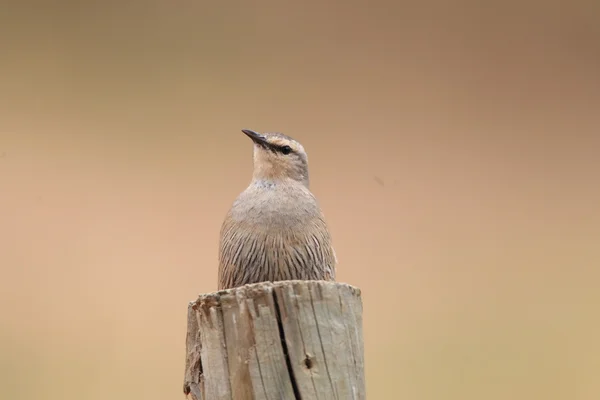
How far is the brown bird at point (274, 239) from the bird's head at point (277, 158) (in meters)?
0.07

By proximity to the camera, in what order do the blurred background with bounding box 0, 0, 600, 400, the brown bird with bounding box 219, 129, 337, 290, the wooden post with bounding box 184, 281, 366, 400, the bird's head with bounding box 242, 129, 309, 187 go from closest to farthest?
the wooden post with bounding box 184, 281, 366, 400
the brown bird with bounding box 219, 129, 337, 290
the bird's head with bounding box 242, 129, 309, 187
the blurred background with bounding box 0, 0, 600, 400

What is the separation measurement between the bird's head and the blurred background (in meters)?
0.93

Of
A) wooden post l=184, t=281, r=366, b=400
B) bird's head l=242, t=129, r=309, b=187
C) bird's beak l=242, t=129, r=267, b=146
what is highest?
bird's beak l=242, t=129, r=267, b=146

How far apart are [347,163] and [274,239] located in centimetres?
144

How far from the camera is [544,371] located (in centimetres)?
337

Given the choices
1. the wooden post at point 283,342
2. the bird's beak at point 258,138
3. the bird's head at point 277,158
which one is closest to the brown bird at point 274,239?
the bird's head at point 277,158

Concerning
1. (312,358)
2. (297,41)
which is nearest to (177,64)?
(297,41)

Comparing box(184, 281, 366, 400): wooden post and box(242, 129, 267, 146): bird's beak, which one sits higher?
box(242, 129, 267, 146): bird's beak

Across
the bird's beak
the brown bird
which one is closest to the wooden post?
the brown bird

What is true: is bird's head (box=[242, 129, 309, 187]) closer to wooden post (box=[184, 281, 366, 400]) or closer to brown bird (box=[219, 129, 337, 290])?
brown bird (box=[219, 129, 337, 290])

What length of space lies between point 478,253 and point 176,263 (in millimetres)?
1536

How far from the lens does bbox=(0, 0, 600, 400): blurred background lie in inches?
130

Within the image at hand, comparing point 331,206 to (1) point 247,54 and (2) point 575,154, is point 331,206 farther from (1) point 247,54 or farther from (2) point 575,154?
(2) point 575,154

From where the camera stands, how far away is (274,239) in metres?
2.21
